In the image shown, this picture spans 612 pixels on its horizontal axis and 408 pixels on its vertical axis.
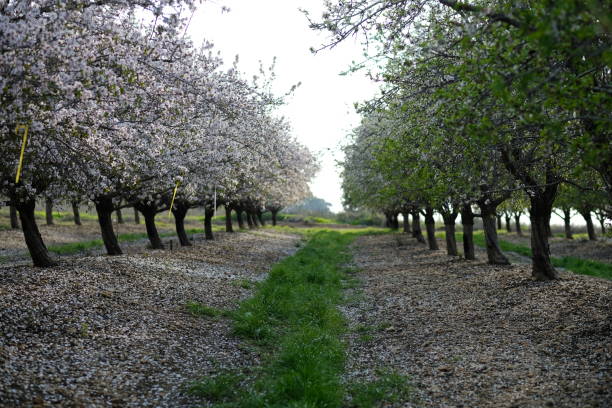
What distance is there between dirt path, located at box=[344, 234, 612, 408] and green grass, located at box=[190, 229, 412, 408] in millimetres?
688

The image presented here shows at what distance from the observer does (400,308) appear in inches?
605

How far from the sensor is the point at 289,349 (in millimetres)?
9867

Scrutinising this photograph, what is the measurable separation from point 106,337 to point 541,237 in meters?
14.0

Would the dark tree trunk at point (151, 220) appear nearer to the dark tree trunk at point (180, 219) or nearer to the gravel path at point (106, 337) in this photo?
the dark tree trunk at point (180, 219)

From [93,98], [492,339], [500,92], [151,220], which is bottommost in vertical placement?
[492,339]

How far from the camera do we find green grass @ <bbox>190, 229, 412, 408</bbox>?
25.3ft

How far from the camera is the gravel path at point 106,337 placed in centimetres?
779

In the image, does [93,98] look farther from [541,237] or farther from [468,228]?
[468,228]

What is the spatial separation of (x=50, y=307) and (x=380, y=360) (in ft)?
23.7

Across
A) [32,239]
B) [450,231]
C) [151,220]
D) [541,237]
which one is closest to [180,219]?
[151,220]

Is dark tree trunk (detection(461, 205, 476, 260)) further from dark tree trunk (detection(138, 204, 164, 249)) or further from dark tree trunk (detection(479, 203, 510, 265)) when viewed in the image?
dark tree trunk (detection(138, 204, 164, 249))

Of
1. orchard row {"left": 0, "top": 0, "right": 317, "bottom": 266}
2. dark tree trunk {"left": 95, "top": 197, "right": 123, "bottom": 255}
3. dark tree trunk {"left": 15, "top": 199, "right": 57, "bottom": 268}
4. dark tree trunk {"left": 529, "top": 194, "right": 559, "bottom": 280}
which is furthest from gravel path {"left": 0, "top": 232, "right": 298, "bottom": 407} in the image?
dark tree trunk {"left": 529, "top": 194, "right": 559, "bottom": 280}

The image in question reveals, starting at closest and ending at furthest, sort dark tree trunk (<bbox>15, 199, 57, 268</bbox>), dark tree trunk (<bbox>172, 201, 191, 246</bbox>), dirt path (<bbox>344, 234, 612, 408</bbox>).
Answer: dirt path (<bbox>344, 234, 612, 408</bbox>), dark tree trunk (<bbox>15, 199, 57, 268</bbox>), dark tree trunk (<bbox>172, 201, 191, 246</bbox>)

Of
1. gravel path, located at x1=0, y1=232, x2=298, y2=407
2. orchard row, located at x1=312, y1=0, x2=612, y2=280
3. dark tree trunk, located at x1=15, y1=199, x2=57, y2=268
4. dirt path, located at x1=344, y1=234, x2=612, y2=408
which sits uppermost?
orchard row, located at x1=312, y1=0, x2=612, y2=280
